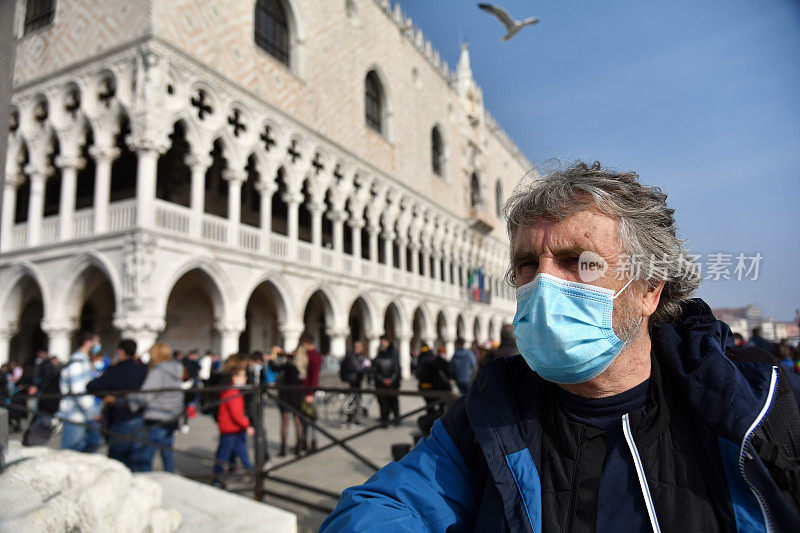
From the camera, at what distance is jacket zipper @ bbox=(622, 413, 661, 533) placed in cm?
83

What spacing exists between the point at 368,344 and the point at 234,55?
31.8 feet

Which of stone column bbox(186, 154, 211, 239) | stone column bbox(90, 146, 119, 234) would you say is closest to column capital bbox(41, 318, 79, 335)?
stone column bbox(90, 146, 119, 234)

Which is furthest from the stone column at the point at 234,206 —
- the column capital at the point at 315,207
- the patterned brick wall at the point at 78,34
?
the patterned brick wall at the point at 78,34

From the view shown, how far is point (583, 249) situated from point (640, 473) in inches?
17.5

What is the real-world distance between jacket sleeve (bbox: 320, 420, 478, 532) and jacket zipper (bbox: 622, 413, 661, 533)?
32 centimetres

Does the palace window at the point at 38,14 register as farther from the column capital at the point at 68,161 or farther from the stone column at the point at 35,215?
the stone column at the point at 35,215

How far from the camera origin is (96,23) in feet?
33.4

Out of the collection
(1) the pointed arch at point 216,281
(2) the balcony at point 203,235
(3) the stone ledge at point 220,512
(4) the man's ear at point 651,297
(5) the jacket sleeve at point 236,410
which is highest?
(2) the balcony at point 203,235

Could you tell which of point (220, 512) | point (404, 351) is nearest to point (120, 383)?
point (220, 512)

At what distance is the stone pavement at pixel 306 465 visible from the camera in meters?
4.02

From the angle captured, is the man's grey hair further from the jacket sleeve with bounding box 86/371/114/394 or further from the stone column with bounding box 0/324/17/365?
the stone column with bounding box 0/324/17/365

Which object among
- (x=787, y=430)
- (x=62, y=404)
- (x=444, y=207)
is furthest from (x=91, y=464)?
(x=444, y=207)

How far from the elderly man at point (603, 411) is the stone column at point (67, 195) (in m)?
11.1

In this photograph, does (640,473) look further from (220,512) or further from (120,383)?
(120,383)
